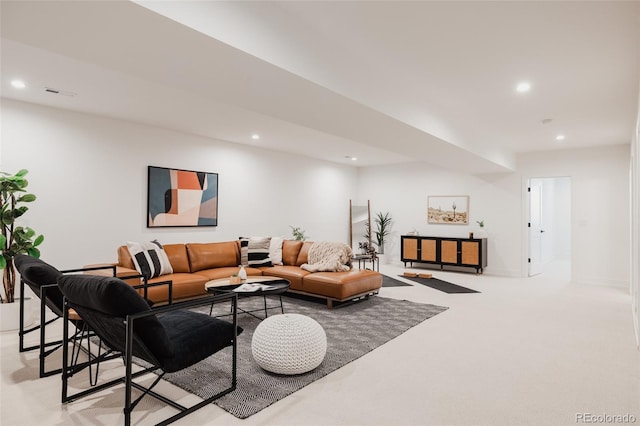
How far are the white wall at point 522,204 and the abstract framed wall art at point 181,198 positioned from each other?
15.9ft

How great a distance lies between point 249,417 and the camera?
2.22m

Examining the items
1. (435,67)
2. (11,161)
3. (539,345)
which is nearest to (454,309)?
(539,345)

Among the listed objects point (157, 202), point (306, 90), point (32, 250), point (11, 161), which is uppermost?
point (306, 90)

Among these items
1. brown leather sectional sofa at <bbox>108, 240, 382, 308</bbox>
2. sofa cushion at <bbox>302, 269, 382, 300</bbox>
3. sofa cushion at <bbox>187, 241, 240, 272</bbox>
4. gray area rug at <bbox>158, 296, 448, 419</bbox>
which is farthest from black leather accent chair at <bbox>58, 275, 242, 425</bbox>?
sofa cushion at <bbox>187, 241, 240, 272</bbox>

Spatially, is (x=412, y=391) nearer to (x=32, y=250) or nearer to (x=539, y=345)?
(x=539, y=345)

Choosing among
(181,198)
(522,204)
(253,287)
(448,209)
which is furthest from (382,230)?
(253,287)

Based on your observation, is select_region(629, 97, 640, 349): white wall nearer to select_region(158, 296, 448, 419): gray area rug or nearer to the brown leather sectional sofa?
select_region(158, 296, 448, 419): gray area rug

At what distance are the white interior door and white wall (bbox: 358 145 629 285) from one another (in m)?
0.40

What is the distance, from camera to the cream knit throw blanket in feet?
17.5

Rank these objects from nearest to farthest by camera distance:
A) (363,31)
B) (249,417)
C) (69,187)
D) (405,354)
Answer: (249,417) < (363,31) < (405,354) < (69,187)

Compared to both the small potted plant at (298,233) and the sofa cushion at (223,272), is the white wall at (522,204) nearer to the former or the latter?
the small potted plant at (298,233)

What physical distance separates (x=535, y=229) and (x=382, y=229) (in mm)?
3502

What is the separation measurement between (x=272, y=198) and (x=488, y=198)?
472 cm

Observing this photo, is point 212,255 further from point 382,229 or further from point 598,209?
point 598,209
